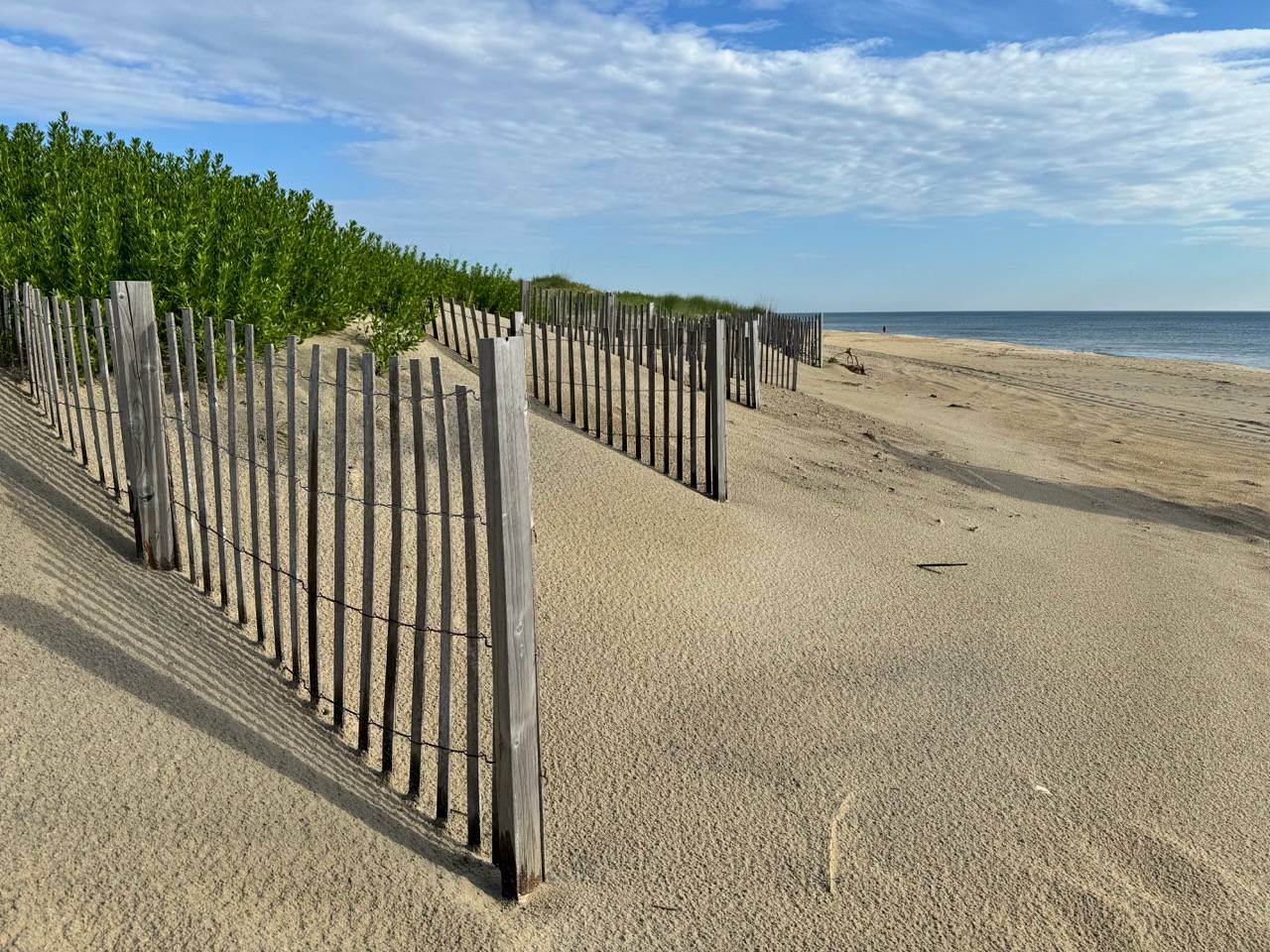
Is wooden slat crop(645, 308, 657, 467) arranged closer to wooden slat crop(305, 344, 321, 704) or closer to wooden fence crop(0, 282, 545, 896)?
wooden fence crop(0, 282, 545, 896)

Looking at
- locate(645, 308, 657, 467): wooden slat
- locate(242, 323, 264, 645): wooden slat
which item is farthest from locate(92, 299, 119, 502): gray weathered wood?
locate(645, 308, 657, 467): wooden slat

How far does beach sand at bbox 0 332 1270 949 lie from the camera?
3111 millimetres

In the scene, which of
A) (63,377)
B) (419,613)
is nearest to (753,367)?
(63,377)

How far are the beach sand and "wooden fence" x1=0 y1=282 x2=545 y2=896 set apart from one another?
0.59 ft

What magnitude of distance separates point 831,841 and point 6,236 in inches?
277

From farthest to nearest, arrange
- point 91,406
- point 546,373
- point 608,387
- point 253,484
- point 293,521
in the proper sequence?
point 546,373, point 608,387, point 91,406, point 253,484, point 293,521

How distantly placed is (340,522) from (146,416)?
173cm

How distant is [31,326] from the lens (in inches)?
244

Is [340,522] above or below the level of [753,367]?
below

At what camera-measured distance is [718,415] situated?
7.50 metres

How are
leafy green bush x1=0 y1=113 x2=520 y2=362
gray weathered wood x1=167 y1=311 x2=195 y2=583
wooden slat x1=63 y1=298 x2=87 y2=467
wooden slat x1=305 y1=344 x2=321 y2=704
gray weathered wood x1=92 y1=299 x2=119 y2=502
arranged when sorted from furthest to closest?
leafy green bush x1=0 y1=113 x2=520 y2=362
wooden slat x1=63 y1=298 x2=87 y2=467
gray weathered wood x1=92 y1=299 x2=119 y2=502
gray weathered wood x1=167 y1=311 x2=195 y2=583
wooden slat x1=305 y1=344 x2=321 y2=704

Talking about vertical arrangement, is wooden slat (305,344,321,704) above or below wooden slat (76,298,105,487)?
below

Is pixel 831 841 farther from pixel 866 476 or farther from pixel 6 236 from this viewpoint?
pixel 6 236

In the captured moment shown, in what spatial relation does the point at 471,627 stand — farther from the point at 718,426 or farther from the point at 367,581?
the point at 718,426
